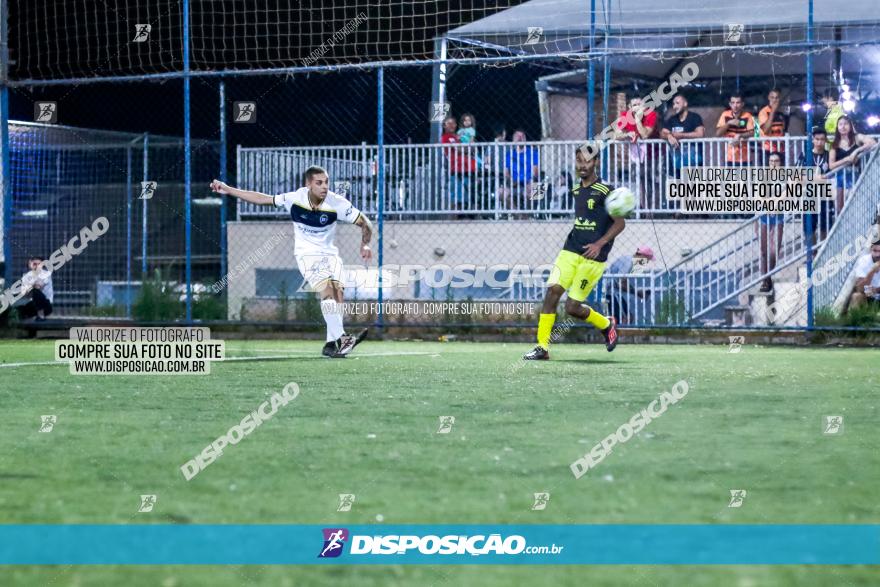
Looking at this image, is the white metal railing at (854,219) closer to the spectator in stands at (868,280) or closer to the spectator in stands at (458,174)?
the spectator in stands at (868,280)

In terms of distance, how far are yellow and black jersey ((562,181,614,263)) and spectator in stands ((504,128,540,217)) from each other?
5945 millimetres

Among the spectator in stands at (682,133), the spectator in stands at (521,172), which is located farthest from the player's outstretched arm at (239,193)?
the spectator in stands at (682,133)

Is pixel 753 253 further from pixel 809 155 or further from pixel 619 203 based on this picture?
pixel 619 203

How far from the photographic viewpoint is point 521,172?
67.0 feet

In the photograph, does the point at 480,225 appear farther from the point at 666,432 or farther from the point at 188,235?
the point at 666,432

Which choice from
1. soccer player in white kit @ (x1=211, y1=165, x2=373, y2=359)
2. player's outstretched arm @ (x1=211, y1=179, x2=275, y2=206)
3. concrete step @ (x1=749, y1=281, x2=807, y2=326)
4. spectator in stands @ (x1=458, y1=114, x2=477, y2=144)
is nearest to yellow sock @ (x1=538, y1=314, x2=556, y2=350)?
soccer player in white kit @ (x1=211, y1=165, x2=373, y2=359)

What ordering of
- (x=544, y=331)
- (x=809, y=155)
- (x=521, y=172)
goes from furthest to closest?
(x=521, y=172), (x=809, y=155), (x=544, y=331)

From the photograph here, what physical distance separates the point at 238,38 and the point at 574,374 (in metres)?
15.8

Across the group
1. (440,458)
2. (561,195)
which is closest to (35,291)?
(561,195)

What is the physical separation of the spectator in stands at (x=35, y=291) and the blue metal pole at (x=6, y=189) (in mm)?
558

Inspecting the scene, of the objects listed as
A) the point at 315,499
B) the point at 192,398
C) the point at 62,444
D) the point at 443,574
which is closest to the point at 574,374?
the point at 192,398

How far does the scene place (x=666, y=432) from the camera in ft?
24.2

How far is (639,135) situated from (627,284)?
90.8 inches

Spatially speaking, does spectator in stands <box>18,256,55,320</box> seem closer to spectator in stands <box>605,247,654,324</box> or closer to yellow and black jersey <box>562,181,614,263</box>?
spectator in stands <box>605,247,654,324</box>
